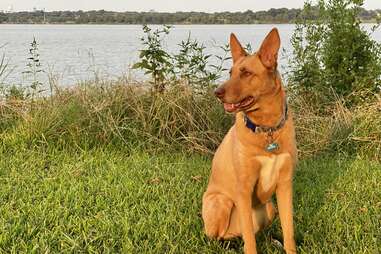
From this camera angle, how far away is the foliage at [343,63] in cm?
709

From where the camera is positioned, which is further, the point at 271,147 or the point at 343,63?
the point at 343,63

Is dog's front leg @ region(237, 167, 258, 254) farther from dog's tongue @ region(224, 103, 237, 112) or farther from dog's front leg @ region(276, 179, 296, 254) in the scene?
dog's tongue @ region(224, 103, 237, 112)

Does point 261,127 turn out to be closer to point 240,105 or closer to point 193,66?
point 240,105

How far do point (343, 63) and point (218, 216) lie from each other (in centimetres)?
440

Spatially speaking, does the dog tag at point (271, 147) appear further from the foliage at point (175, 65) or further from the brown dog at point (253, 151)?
the foliage at point (175, 65)

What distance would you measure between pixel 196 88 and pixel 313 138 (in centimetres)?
161

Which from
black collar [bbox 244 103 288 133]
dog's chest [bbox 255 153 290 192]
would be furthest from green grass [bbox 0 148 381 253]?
black collar [bbox 244 103 288 133]

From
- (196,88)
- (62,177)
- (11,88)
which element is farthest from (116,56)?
(62,177)

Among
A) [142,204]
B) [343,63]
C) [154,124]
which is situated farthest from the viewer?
[343,63]

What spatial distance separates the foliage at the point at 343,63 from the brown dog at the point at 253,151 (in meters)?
3.78

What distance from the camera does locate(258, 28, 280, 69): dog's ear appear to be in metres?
3.35

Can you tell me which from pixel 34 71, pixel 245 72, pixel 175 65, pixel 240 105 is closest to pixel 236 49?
pixel 245 72

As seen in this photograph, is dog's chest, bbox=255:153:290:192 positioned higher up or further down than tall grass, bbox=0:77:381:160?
higher up

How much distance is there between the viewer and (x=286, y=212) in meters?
3.49
